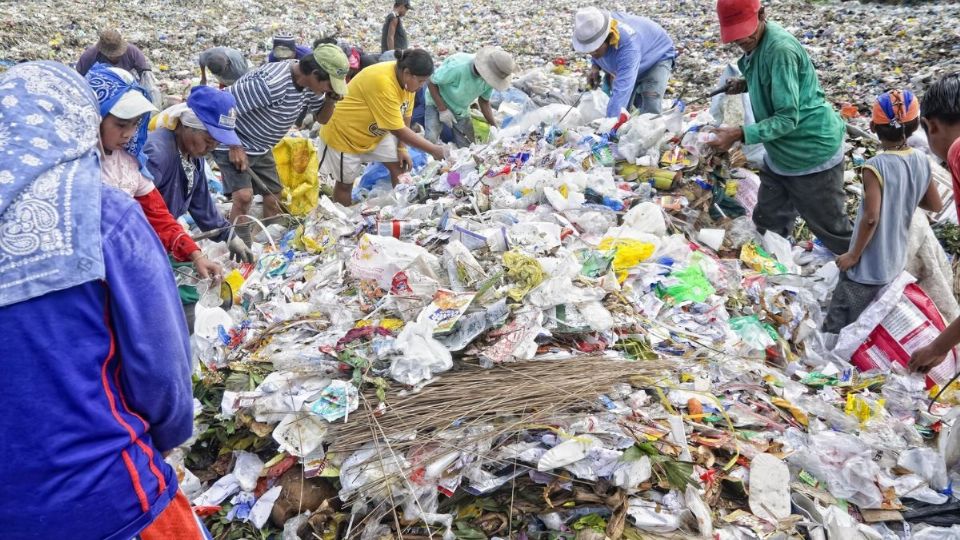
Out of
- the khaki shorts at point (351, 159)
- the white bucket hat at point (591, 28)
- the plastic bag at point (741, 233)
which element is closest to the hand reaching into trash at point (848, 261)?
the plastic bag at point (741, 233)

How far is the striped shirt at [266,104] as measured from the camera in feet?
13.6

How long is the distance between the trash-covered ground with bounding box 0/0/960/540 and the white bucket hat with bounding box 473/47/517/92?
1.09 m

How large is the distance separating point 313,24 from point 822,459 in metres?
10.9

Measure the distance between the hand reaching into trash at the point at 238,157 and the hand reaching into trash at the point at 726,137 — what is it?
291 centimetres

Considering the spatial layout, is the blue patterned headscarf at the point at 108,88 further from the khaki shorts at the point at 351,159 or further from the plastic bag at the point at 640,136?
the plastic bag at the point at 640,136

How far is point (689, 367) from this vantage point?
2754 mm

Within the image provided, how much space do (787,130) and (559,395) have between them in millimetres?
2123

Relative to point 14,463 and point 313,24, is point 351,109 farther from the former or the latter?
point 313,24

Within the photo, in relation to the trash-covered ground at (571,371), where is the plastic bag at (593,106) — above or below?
above

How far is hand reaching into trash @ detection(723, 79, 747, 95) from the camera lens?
13.3ft

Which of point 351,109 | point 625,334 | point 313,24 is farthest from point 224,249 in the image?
point 313,24

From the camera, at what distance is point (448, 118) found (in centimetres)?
589

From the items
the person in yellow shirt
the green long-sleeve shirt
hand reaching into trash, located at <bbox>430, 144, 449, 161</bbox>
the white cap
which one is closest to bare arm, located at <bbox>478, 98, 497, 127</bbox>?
the person in yellow shirt

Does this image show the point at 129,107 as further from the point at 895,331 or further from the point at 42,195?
the point at 895,331
